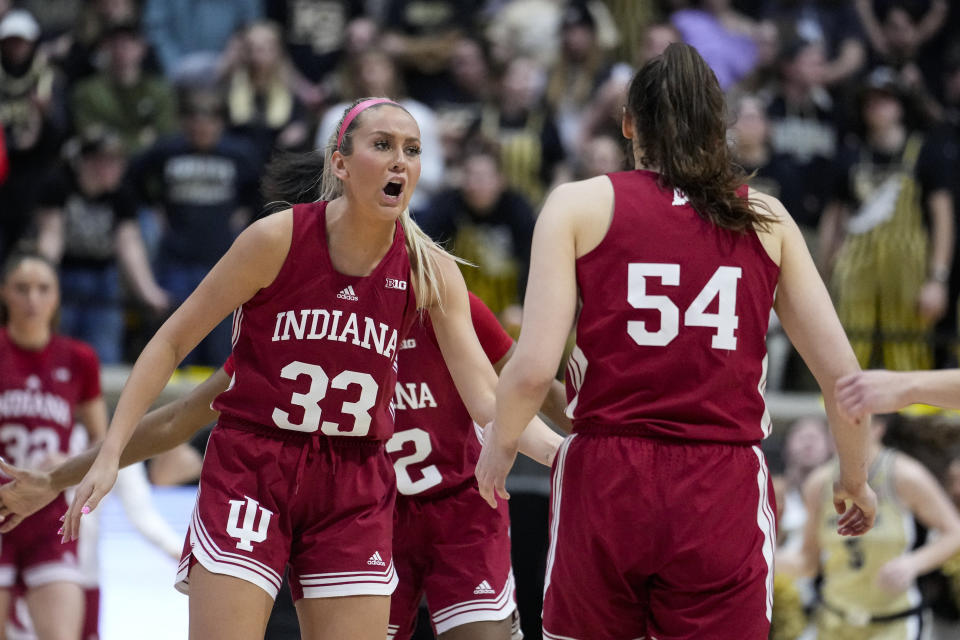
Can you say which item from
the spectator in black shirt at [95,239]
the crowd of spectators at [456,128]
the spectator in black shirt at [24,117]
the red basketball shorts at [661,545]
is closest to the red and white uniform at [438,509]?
the red basketball shorts at [661,545]

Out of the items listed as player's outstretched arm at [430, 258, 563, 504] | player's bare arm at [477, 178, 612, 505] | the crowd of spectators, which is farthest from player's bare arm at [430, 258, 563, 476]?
the crowd of spectators

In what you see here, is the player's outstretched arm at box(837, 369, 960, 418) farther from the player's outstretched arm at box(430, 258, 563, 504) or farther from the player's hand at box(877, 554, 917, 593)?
the player's hand at box(877, 554, 917, 593)

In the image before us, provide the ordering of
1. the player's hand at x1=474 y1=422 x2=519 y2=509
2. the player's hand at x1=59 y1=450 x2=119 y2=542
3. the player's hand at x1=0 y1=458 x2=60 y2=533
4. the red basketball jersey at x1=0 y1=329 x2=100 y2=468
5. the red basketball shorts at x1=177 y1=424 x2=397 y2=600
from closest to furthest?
the player's hand at x1=474 y1=422 x2=519 y2=509 < the player's hand at x1=59 y1=450 x2=119 y2=542 < the red basketball shorts at x1=177 y1=424 x2=397 y2=600 < the player's hand at x1=0 y1=458 x2=60 y2=533 < the red basketball jersey at x1=0 y1=329 x2=100 y2=468

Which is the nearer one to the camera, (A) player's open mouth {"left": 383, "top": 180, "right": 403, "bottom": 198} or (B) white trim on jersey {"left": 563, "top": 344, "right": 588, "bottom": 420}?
(B) white trim on jersey {"left": 563, "top": 344, "right": 588, "bottom": 420}

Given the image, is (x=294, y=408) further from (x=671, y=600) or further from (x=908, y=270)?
(x=908, y=270)

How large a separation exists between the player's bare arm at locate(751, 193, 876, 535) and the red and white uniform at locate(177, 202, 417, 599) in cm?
113

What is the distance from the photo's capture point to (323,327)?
13.2 ft

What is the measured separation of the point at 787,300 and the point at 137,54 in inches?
305

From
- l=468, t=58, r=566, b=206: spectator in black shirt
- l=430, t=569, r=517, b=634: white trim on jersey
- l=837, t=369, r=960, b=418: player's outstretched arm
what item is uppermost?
l=468, t=58, r=566, b=206: spectator in black shirt

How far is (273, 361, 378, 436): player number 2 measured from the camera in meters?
4.02

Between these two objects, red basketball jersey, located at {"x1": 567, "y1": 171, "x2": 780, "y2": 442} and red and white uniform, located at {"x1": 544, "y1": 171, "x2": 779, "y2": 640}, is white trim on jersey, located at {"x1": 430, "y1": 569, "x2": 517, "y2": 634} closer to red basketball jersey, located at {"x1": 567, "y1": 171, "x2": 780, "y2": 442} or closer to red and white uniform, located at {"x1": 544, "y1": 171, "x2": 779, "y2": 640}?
red and white uniform, located at {"x1": 544, "y1": 171, "x2": 779, "y2": 640}

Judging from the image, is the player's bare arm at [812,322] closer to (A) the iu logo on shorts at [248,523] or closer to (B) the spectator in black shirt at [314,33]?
(A) the iu logo on shorts at [248,523]

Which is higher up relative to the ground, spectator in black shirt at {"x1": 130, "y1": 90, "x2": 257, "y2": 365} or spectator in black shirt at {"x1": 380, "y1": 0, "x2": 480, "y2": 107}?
spectator in black shirt at {"x1": 380, "y1": 0, "x2": 480, "y2": 107}

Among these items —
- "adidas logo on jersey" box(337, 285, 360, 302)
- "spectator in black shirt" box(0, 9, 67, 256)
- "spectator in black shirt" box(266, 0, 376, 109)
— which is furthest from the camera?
"spectator in black shirt" box(266, 0, 376, 109)
